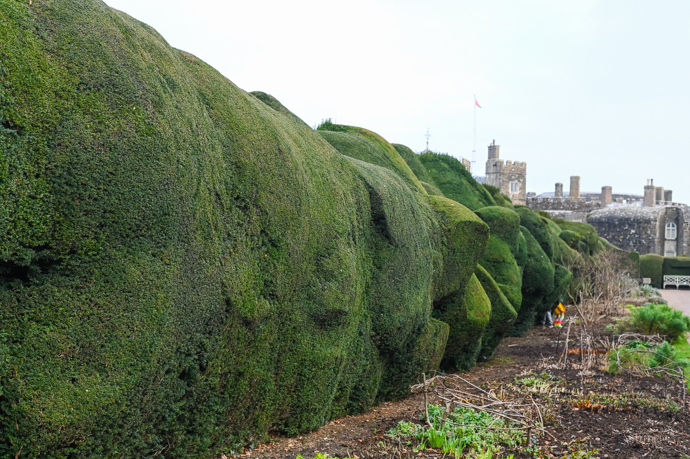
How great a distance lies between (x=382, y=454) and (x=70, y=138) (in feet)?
13.7

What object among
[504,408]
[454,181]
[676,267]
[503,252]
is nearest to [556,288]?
[454,181]

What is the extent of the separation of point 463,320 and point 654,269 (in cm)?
3413

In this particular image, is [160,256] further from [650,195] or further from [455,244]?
[650,195]

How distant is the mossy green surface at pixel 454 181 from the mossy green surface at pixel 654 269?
25609mm

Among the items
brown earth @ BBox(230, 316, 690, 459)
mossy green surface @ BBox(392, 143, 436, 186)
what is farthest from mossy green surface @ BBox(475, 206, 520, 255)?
brown earth @ BBox(230, 316, 690, 459)

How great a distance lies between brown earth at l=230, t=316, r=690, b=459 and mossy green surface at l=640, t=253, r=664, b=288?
3100cm

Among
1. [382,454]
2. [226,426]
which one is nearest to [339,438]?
[382,454]

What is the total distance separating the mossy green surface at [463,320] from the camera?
1073cm

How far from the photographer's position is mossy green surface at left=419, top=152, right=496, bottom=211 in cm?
1809

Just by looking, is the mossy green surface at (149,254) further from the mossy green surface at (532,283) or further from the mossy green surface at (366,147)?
the mossy green surface at (532,283)

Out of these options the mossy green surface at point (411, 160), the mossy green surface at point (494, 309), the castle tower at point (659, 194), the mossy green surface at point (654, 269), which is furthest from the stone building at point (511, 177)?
the mossy green surface at point (494, 309)

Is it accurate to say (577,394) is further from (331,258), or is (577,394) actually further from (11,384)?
(11,384)

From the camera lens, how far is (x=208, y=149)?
A: 5426mm

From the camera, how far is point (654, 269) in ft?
132
